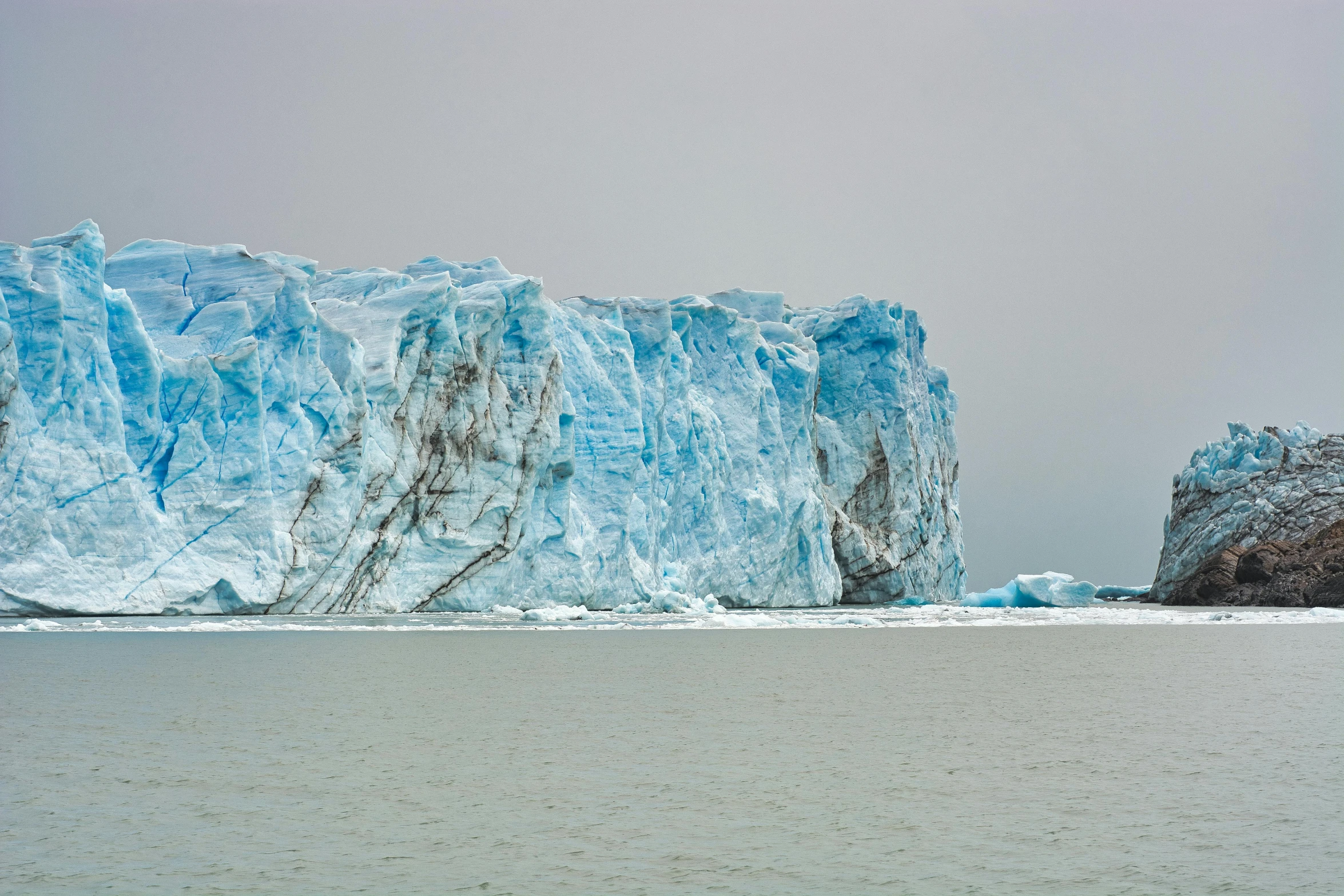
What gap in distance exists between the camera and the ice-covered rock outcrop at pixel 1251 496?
97.7 ft

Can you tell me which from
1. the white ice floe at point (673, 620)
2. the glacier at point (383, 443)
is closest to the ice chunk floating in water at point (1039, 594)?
the white ice floe at point (673, 620)

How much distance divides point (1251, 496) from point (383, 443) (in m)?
21.9

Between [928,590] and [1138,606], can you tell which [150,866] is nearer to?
[928,590]

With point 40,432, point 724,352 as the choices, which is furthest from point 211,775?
point 724,352

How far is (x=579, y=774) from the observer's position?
5344 millimetres

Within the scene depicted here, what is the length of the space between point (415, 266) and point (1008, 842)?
19636mm

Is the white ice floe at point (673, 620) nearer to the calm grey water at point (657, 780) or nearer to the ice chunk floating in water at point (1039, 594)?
the ice chunk floating in water at point (1039, 594)

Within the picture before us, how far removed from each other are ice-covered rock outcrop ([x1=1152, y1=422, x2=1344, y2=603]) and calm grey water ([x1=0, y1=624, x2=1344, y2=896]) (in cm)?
2151

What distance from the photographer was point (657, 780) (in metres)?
5.22

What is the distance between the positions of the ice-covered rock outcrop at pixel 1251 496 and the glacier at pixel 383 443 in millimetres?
10397

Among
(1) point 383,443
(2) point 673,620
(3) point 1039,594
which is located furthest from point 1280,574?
(1) point 383,443

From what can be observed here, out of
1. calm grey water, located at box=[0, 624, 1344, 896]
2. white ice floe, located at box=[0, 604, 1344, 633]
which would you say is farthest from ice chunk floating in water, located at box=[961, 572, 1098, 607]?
calm grey water, located at box=[0, 624, 1344, 896]

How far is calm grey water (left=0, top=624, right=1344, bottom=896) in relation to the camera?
3717 mm

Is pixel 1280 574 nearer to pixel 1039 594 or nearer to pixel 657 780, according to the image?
pixel 1039 594
